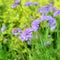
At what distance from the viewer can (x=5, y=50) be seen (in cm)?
337

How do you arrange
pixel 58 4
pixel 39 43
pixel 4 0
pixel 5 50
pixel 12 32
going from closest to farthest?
pixel 39 43, pixel 12 32, pixel 5 50, pixel 58 4, pixel 4 0

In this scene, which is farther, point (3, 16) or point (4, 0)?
point (4, 0)

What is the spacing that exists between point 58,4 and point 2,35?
2.49ft

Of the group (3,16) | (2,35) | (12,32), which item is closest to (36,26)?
(12,32)

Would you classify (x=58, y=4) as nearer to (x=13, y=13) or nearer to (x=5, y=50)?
(x=13, y=13)

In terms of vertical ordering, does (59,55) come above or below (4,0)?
below

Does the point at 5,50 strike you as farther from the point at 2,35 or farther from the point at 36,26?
the point at 36,26

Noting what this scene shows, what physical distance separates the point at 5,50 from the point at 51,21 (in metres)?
0.99

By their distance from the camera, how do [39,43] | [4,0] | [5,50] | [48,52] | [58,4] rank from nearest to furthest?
[48,52]
[39,43]
[5,50]
[58,4]
[4,0]

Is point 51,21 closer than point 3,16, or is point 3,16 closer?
point 51,21

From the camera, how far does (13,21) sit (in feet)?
11.5

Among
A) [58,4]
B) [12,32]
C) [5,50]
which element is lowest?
[5,50]

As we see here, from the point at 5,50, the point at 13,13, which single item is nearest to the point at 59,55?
the point at 5,50

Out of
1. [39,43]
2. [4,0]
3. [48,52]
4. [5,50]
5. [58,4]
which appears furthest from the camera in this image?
[4,0]
